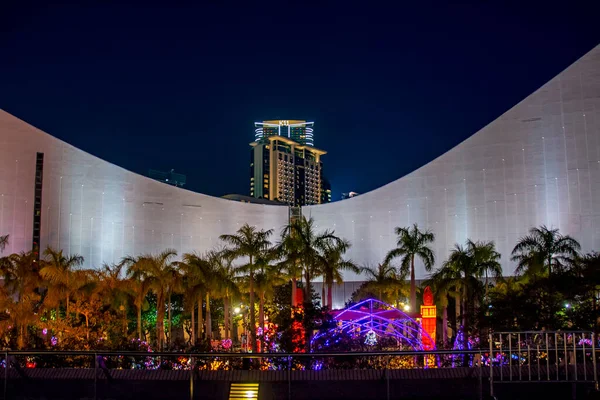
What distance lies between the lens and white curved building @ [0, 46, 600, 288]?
117 ft

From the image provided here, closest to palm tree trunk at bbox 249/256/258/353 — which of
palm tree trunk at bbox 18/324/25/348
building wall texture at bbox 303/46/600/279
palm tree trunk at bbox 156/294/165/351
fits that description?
palm tree trunk at bbox 156/294/165/351

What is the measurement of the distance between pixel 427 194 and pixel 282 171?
122 metres

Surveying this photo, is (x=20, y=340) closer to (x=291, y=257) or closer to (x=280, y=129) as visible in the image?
(x=291, y=257)

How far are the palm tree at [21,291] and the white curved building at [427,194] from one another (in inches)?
316

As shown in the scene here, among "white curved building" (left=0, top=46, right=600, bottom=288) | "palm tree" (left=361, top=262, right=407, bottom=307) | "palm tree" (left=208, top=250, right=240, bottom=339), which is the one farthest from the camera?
"palm tree" (left=361, top=262, right=407, bottom=307)

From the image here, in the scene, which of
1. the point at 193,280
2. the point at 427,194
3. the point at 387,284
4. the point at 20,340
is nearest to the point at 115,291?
the point at 193,280

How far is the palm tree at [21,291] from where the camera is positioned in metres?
23.7

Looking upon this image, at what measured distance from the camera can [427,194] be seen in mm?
41500

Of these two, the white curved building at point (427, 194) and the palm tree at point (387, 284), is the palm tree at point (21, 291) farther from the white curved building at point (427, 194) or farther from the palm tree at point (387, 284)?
the palm tree at point (387, 284)

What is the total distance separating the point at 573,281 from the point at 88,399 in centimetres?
1189

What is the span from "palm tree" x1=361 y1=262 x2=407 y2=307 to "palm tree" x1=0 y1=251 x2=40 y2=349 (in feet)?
57.6

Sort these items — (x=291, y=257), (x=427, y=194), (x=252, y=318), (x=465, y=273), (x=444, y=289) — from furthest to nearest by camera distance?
(x=427, y=194), (x=444, y=289), (x=465, y=273), (x=291, y=257), (x=252, y=318)

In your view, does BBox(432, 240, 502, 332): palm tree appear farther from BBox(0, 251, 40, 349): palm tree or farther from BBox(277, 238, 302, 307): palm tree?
BBox(0, 251, 40, 349): palm tree

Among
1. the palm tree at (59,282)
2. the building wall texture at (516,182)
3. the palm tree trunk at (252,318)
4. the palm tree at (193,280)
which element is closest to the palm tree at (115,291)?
the palm tree at (59,282)
